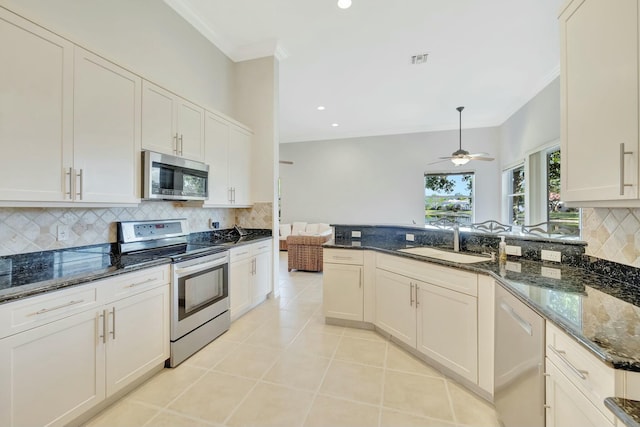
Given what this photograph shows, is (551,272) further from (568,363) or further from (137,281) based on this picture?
(137,281)

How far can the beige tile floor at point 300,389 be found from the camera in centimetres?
166

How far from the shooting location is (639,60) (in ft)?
3.44

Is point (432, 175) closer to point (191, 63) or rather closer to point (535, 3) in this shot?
point (535, 3)

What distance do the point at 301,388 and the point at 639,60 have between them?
252cm

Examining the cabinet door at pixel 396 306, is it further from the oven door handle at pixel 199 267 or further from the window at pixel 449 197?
the window at pixel 449 197

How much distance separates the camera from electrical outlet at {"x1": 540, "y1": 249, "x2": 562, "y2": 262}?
6.21 feet

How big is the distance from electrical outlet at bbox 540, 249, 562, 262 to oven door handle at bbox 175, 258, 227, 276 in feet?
9.12

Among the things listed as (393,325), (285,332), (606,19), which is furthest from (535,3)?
(285,332)

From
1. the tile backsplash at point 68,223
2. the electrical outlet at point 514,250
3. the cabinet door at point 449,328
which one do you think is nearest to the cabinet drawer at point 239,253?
the tile backsplash at point 68,223

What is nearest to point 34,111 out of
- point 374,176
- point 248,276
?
point 248,276

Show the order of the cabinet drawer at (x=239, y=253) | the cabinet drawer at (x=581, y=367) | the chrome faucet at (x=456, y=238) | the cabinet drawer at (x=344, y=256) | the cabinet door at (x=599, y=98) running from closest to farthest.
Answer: the cabinet drawer at (x=581, y=367) < the cabinet door at (x=599, y=98) < the chrome faucet at (x=456, y=238) < the cabinet drawer at (x=344, y=256) < the cabinet drawer at (x=239, y=253)

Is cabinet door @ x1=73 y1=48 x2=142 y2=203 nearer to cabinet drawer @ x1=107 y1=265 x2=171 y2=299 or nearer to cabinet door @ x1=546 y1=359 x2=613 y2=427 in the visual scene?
cabinet drawer @ x1=107 y1=265 x2=171 y2=299

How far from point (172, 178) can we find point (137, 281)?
41.0 inches

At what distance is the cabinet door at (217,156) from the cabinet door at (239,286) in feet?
2.65
